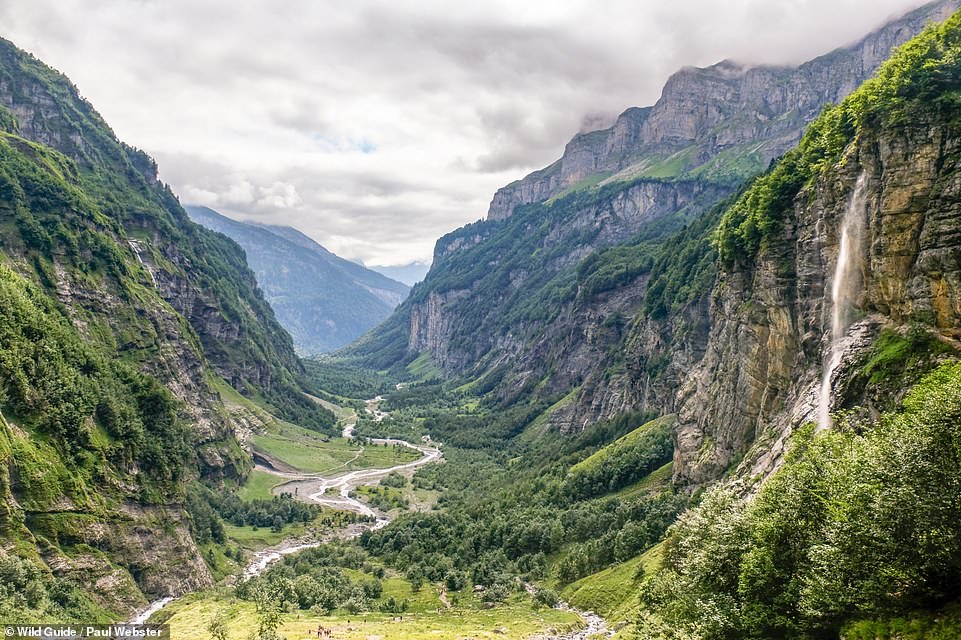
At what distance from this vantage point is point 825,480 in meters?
34.6

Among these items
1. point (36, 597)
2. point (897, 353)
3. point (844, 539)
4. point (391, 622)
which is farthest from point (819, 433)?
point (36, 597)

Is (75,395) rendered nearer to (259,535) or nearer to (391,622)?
(259,535)

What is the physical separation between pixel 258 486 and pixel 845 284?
163 metres

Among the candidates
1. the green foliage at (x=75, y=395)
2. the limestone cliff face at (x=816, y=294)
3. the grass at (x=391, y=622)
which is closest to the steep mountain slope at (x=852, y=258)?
the limestone cliff face at (x=816, y=294)

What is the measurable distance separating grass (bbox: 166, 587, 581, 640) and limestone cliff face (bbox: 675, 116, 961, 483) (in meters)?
31.8

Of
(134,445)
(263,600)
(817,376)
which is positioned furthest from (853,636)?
(134,445)

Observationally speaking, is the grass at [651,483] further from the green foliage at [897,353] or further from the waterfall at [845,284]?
the green foliage at [897,353]

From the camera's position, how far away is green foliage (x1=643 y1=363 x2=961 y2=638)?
2620 centimetres

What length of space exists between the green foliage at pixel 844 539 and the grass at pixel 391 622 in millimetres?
32149

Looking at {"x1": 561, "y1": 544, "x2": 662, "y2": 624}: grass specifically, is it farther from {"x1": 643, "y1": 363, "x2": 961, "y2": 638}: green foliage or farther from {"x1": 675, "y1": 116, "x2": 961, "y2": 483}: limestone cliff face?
{"x1": 643, "y1": 363, "x2": 961, "y2": 638}: green foliage

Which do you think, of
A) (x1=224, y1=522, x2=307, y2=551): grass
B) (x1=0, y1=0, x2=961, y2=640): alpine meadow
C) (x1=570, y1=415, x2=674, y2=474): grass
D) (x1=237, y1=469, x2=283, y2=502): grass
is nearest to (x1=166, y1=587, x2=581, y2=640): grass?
(x1=0, y1=0, x2=961, y2=640): alpine meadow

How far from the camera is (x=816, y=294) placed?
6331 cm

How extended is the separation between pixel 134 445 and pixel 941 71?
118850 mm

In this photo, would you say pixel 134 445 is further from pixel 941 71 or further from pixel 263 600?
pixel 941 71
